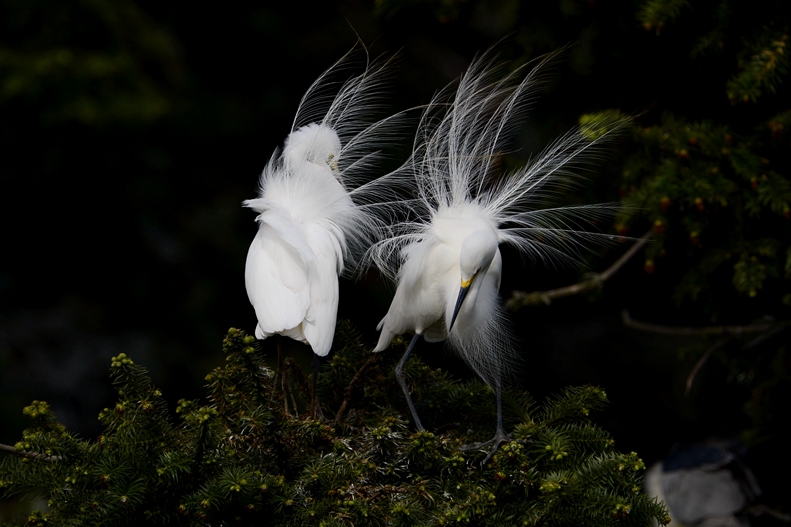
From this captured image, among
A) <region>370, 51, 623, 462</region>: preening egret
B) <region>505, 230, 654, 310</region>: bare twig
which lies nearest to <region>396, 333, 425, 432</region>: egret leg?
<region>370, 51, 623, 462</region>: preening egret

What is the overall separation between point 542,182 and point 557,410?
70 cm

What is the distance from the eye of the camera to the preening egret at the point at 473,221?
2.03 meters

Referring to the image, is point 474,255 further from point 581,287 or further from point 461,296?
point 581,287

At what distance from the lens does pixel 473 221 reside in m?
2.07

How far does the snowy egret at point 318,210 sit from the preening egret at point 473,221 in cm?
15

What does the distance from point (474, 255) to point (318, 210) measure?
0.61m

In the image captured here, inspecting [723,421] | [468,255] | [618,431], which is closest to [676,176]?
[468,255]

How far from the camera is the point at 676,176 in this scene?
2252 mm

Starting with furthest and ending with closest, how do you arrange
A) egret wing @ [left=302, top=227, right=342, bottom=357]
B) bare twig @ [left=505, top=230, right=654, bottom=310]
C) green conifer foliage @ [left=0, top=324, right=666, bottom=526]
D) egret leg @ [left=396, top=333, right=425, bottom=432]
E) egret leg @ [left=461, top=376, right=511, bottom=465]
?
bare twig @ [left=505, top=230, right=654, bottom=310]
egret wing @ [left=302, top=227, right=342, bottom=357]
egret leg @ [left=396, top=333, right=425, bottom=432]
egret leg @ [left=461, top=376, right=511, bottom=465]
green conifer foliage @ [left=0, top=324, right=666, bottom=526]

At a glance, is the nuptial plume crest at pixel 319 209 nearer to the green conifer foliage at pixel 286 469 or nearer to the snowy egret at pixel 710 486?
the green conifer foliage at pixel 286 469

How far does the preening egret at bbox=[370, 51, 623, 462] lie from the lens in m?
2.03

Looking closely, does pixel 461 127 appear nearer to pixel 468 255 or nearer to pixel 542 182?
pixel 542 182

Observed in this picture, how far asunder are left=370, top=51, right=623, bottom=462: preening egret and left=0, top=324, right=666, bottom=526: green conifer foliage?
303 mm

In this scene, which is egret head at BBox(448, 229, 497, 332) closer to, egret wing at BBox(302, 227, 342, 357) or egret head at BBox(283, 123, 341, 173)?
egret wing at BBox(302, 227, 342, 357)
